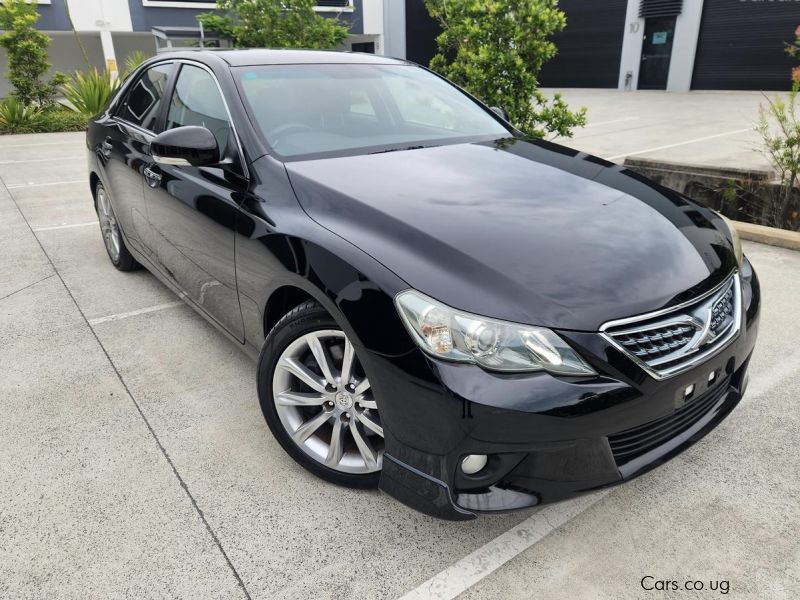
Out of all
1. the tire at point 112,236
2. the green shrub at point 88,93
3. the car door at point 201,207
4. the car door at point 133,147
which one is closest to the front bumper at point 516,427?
the car door at point 201,207

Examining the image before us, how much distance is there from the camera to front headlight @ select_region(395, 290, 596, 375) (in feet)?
5.68

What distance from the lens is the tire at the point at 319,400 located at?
2.11 metres

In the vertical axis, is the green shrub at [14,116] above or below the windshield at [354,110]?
below

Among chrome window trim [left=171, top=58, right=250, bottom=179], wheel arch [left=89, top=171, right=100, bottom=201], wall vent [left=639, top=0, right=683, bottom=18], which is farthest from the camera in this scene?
wall vent [left=639, top=0, right=683, bottom=18]

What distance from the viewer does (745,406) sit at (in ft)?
9.24

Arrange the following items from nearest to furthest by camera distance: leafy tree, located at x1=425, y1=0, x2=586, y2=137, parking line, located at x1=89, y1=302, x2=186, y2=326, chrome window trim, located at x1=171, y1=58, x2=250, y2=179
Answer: chrome window trim, located at x1=171, y1=58, x2=250, y2=179, parking line, located at x1=89, y1=302, x2=186, y2=326, leafy tree, located at x1=425, y1=0, x2=586, y2=137

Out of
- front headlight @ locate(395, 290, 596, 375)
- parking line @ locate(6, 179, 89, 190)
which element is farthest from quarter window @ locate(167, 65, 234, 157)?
parking line @ locate(6, 179, 89, 190)

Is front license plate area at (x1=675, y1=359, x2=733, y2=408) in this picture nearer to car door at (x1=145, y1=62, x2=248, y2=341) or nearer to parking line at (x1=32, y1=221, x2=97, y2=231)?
car door at (x1=145, y1=62, x2=248, y2=341)

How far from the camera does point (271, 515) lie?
7.16 feet

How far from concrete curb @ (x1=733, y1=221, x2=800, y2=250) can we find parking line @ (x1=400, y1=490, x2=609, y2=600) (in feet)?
12.0

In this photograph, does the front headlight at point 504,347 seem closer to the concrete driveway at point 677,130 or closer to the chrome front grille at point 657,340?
the chrome front grille at point 657,340

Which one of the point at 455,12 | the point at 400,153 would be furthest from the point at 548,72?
the point at 400,153

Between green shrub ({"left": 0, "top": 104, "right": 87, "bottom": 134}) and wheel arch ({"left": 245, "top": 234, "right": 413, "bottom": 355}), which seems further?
green shrub ({"left": 0, "top": 104, "right": 87, "bottom": 134})

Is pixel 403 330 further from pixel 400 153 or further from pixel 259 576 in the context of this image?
pixel 400 153
